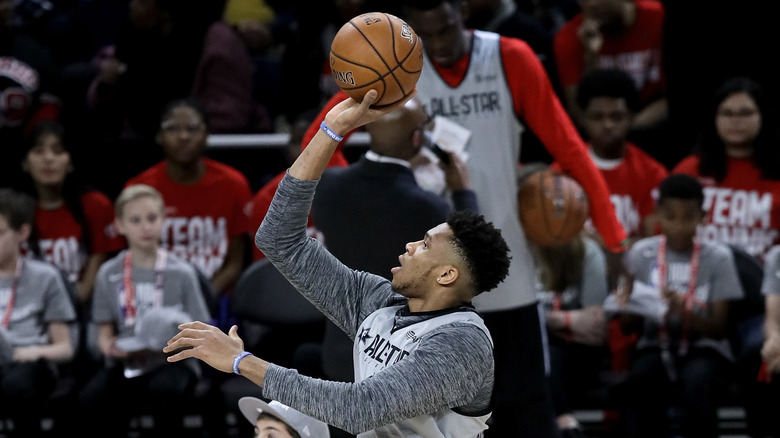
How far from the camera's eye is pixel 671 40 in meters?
6.58

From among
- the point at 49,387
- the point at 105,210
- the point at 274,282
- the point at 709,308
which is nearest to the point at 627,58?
the point at 709,308

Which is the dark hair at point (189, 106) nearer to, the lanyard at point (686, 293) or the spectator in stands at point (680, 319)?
the spectator in stands at point (680, 319)

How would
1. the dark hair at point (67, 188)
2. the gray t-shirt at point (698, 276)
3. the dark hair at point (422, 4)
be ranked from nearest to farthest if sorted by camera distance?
1. the dark hair at point (422, 4)
2. the gray t-shirt at point (698, 276)
3. the dark hair at point (67, 188)

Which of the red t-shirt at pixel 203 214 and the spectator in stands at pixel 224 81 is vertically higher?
the spectator in stands at pixel 224 81

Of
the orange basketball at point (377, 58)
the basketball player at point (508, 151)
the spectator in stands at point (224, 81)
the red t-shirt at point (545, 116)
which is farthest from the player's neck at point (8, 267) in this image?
the orange basketball at point (377, 58)

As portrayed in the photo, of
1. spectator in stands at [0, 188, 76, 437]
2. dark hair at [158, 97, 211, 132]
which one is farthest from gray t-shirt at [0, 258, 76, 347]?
dark hair at [158, 97, 211, 132]

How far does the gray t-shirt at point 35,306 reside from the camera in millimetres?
5457

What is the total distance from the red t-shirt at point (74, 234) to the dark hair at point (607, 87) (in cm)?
261

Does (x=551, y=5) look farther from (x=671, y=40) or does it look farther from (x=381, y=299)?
(x=381, y=299)

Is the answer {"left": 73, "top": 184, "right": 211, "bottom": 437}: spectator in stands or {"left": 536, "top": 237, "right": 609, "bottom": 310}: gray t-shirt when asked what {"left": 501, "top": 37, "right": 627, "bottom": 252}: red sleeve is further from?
{"left": 73, "top": 184, "right": 211, "bottom": 437}: spectator in stands

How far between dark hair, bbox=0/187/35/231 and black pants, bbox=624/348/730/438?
2.99m

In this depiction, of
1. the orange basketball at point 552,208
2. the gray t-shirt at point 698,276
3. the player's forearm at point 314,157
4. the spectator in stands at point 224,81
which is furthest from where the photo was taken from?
the spectator in stands at point 224,81

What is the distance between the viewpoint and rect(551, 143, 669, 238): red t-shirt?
598cm

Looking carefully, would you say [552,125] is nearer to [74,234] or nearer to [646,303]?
[646,303]
